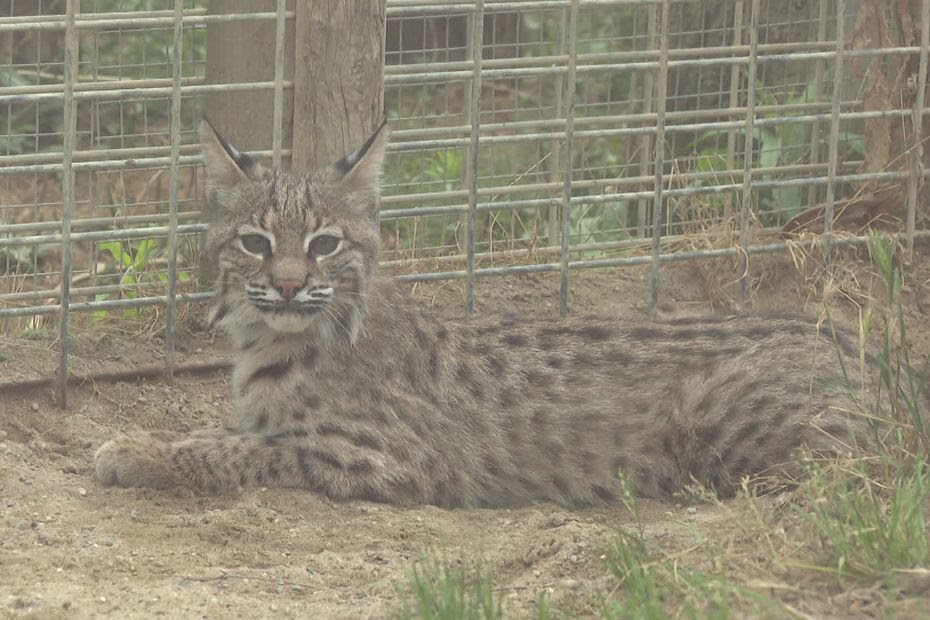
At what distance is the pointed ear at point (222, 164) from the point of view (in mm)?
6230

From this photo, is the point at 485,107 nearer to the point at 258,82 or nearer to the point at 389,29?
the point at 389,29

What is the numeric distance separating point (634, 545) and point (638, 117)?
334 cm

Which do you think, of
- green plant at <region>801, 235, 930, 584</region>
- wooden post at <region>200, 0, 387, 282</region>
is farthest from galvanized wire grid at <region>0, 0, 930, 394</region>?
green plant at <region>801, 235, 930, 584</region>

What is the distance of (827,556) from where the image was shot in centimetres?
445

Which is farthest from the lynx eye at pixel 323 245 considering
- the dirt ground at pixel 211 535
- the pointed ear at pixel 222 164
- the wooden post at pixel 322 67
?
the dirt ground at pixel 211 535

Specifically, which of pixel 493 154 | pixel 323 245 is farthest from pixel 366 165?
pixel 493 154

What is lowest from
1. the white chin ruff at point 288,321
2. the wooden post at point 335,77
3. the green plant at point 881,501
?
the green plant at point 881,501

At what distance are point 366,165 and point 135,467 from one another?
4.74ft

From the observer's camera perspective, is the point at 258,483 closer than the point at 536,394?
Yes

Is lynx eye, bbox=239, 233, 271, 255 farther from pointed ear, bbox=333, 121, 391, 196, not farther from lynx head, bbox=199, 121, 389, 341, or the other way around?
pointed ear, bbox=333, 121, 391, 196

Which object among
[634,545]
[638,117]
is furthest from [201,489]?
[638,117]

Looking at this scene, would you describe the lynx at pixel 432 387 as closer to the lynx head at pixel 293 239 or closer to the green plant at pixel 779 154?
the lynx head at pixel 293 239

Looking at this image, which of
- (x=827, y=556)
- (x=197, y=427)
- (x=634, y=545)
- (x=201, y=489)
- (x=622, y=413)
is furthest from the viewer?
(x=197, y=427)

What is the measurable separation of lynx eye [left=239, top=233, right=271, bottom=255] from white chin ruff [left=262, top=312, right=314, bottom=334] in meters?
0.24
